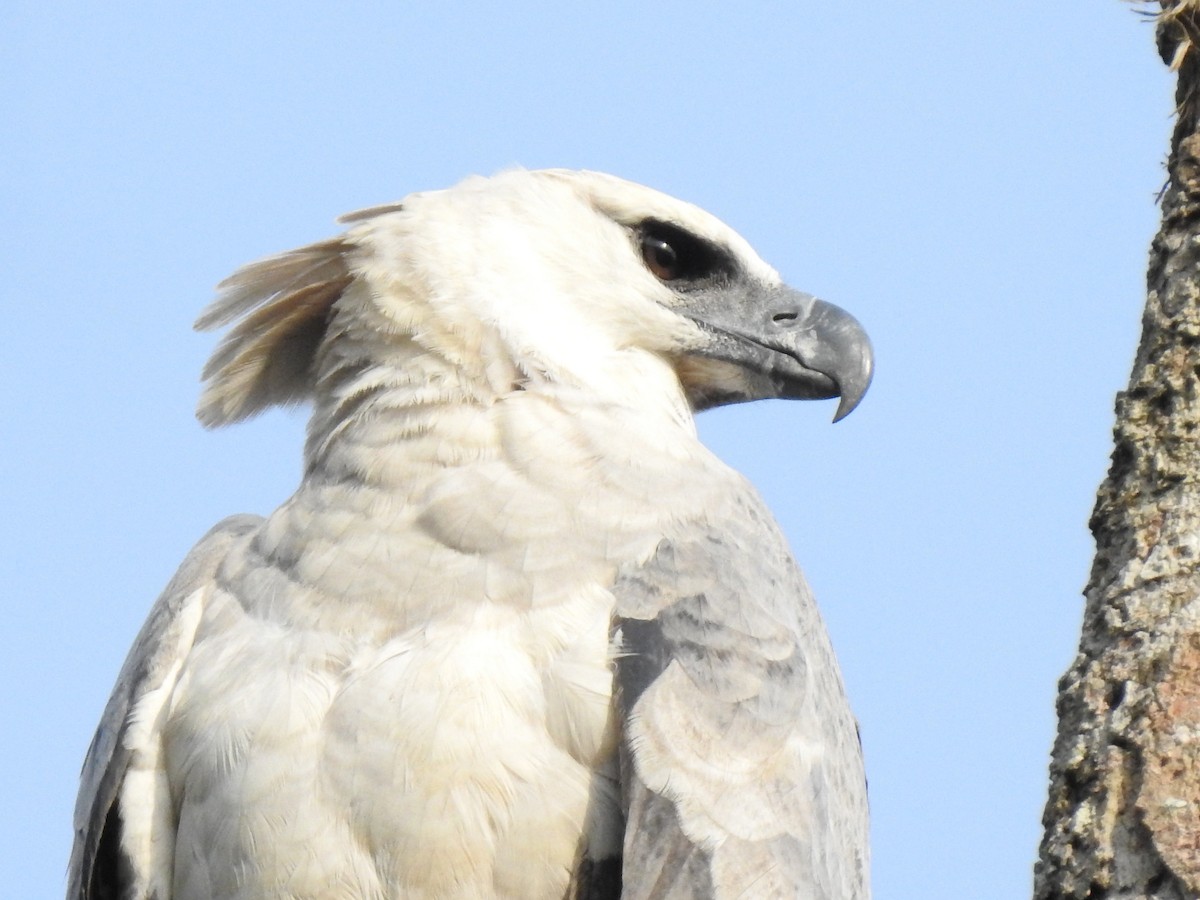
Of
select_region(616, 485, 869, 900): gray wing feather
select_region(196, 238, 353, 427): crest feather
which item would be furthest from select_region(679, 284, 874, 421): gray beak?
select_region(196, 238, 353, 427): crest feather

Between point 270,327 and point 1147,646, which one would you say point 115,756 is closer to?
point 270,327

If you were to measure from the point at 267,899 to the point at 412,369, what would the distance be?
1.50m

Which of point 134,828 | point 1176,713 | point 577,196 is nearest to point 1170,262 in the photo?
point 1176,713

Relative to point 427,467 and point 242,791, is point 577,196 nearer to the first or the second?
point 427,467

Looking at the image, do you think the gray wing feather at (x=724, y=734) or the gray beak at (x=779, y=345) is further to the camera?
the gray beak at (x=779, y=345)

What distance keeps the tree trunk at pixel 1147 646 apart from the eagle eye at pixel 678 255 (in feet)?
4.88

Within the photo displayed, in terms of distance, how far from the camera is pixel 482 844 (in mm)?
3893

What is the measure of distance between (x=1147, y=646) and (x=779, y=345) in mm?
1880

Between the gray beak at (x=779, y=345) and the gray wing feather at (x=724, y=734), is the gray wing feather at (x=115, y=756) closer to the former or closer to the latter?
the gray wing feather at (x=724, y=734)

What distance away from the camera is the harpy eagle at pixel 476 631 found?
12.8 feet

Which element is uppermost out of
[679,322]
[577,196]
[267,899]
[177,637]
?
[577,196]

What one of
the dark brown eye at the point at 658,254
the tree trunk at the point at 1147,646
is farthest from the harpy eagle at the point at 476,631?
the tree trunk at the point at 1147,646

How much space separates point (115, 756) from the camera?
431 centimetres

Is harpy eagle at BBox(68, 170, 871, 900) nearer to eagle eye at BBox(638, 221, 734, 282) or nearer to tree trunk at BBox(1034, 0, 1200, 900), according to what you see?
eagle eye at BBox(638, 221, 734, 282)
